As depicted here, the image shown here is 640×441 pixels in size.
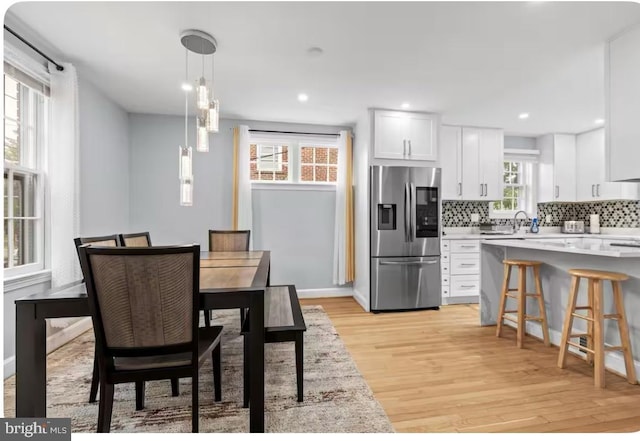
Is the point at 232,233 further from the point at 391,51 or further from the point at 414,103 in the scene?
the point at 414,103

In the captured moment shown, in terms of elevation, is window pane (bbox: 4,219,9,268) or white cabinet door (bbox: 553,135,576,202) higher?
white cabinet door (bbox: 553,135,576,202)

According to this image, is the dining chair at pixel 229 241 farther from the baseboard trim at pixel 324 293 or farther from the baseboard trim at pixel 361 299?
the baseboard trim at pixel 361 299

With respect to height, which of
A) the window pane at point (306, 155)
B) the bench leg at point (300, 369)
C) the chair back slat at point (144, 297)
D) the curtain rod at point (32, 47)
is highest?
the curtain rod at point (32, 47)

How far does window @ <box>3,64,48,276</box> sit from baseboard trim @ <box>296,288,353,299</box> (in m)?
2.79

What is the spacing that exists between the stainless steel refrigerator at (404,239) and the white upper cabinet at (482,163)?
877mm

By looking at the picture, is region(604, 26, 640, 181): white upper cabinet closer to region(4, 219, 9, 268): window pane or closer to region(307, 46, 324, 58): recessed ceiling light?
region(307, 46, 324, 58): recessed ceiling light

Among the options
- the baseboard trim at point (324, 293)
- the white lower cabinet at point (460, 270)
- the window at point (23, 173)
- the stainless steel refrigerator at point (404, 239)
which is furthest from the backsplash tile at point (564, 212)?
the window at point (23, 173)

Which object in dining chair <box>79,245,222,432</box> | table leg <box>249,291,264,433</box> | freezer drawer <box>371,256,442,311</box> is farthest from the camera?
freezer drawer <box>371,256,442,311</box>

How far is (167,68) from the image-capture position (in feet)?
8.85

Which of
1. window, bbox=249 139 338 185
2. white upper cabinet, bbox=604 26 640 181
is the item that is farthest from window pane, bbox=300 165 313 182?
white upper cabinet, bbox=604 26 640 181

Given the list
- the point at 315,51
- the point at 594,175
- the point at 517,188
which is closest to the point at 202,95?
the point at 315,51

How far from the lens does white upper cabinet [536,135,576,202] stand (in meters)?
4.66

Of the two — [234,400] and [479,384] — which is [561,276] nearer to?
[479,384]

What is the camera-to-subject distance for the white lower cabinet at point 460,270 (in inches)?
159
